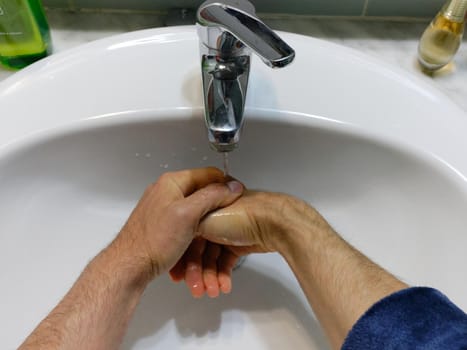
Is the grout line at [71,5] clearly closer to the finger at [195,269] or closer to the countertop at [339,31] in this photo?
the countertop at [339,31]

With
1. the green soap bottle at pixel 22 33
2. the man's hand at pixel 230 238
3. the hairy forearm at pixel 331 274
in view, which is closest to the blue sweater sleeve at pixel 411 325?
the hairy forearm at pixel 331 274

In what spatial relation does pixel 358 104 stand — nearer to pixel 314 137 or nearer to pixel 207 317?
pixel 314 137

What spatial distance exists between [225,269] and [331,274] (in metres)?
0.15

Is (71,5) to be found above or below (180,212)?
above

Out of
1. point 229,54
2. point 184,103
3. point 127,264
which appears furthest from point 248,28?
point 127,264

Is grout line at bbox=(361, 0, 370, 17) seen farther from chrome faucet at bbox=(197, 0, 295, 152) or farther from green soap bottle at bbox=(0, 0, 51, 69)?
green soap bottle at bbox=(0, 0, 51, 69)

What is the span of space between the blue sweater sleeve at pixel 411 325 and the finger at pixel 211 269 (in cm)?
20

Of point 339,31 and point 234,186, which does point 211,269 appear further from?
point 339,31

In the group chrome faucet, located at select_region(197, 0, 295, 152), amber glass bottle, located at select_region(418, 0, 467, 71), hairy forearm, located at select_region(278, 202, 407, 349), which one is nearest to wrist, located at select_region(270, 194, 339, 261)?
hairy forearm, located at select_region(278, 202, 407, 349)

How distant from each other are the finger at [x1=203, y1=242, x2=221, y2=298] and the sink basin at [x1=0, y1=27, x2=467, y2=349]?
31 mm

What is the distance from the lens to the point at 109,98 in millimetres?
434

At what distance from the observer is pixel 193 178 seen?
45cm

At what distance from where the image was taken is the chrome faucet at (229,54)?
0.96ft

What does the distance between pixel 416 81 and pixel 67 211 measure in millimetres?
402
